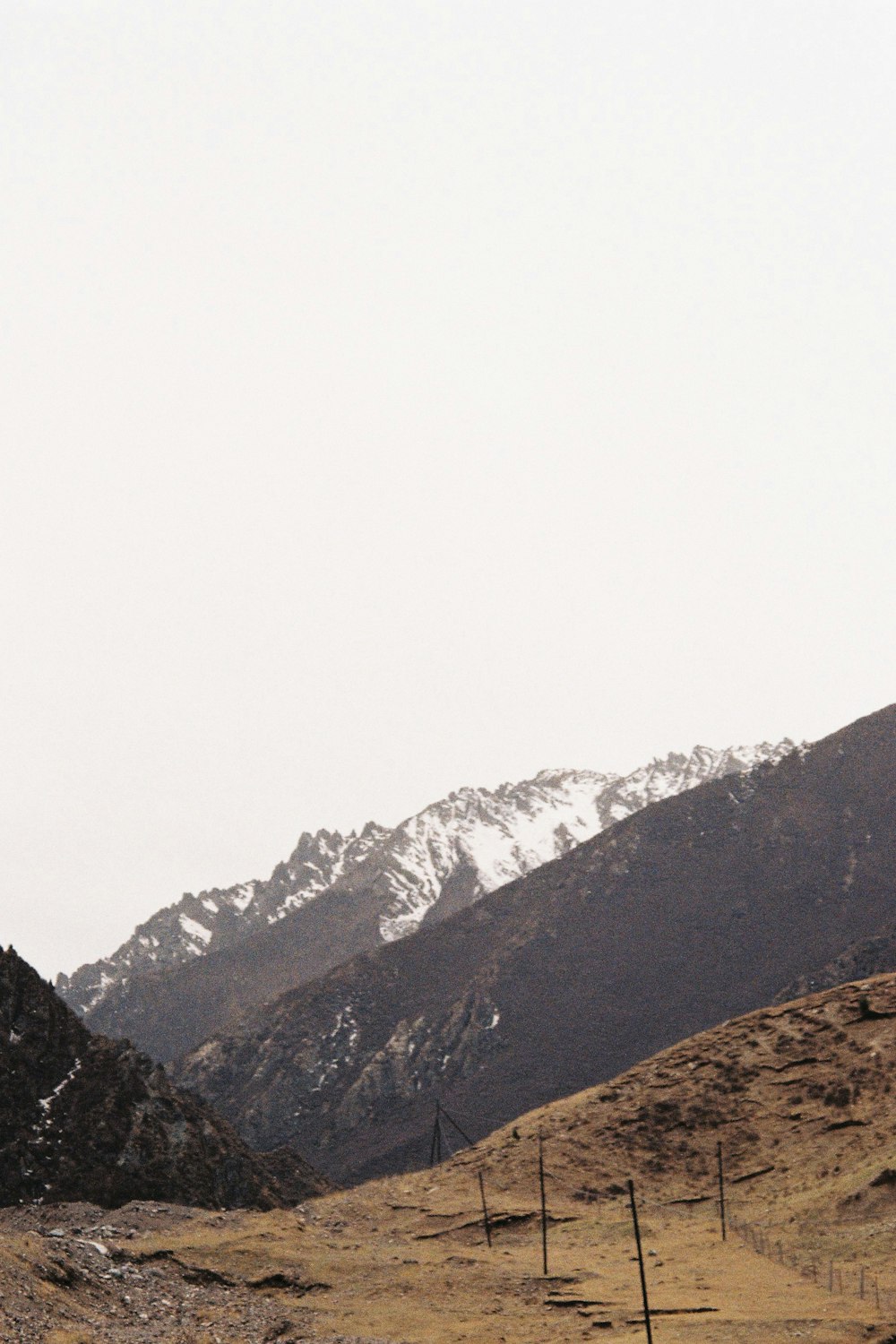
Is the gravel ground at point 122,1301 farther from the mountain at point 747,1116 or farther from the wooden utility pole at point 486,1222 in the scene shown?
the mountain at point 747,1116

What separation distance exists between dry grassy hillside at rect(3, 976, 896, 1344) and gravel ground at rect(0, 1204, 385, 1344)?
0.21 m

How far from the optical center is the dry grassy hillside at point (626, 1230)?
4138 centimetres

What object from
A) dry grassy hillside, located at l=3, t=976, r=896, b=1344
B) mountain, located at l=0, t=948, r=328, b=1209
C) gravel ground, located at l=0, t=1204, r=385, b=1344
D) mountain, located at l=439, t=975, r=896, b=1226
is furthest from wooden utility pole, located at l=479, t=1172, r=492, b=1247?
mountain, located at l=0, t=948, r=328, b=1209

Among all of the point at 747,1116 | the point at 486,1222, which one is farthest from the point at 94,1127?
the point at 747,1116

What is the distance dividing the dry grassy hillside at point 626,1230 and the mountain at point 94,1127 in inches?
743

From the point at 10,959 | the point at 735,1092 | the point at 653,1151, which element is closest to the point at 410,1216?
the point at 653,1151

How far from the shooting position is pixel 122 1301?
40719 mm

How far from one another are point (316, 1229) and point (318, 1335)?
27325 millimetres

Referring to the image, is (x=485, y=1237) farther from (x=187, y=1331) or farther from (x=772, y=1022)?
(x=772, y=1022)

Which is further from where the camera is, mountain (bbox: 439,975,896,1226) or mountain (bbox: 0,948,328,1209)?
mountain (bbox: 0,948,328,1209)

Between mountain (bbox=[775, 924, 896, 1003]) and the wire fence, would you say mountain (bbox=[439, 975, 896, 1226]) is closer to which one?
the wire fence

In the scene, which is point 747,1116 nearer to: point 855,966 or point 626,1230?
point 626,1230

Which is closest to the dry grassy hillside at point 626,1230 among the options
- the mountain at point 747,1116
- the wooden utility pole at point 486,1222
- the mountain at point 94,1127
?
the mountain at point 747,1116

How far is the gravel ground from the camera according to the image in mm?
33688
